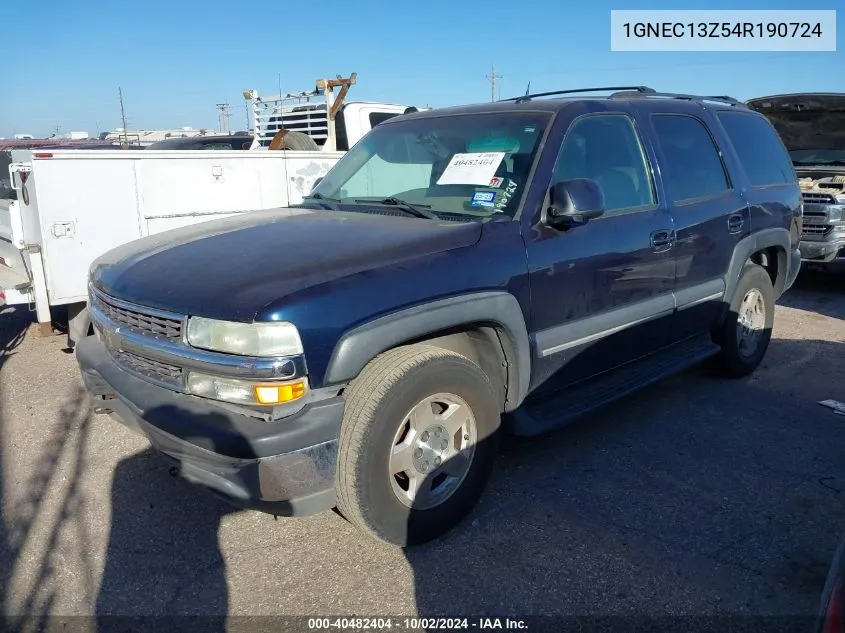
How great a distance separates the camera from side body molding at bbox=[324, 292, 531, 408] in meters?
2.71

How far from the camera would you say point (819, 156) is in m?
9.96

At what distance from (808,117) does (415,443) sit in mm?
8846

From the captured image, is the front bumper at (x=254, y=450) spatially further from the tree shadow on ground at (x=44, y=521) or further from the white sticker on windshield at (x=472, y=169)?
the white sticker on windshield at (x=472, y=169)

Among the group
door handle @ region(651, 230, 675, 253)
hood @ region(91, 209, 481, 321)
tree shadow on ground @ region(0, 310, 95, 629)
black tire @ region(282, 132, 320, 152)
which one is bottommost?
tree shadow on ground @ region(0, 310, 95, 629)

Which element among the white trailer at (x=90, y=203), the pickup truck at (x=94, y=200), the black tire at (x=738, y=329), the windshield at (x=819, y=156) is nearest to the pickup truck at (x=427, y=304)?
the black tire at (x=738, y=329)

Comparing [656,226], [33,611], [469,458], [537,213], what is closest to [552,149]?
[537,213]

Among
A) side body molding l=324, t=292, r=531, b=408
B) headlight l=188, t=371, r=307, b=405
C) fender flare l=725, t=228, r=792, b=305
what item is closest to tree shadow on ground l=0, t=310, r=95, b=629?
headlight l=188, t=371, r=307, b=405

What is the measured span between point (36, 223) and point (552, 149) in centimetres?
401

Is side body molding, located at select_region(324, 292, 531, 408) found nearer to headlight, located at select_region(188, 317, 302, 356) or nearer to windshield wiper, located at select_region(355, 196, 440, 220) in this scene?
headlight, located at select_region(188, 317, 302, 356)

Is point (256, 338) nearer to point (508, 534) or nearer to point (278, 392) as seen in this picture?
point (278, 392)

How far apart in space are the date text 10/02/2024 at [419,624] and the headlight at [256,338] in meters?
1.04

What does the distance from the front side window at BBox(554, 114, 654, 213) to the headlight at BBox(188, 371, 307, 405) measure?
1809 millimetres

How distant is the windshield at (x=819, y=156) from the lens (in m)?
9.71

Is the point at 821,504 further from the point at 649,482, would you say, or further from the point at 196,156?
the point at 196,156
